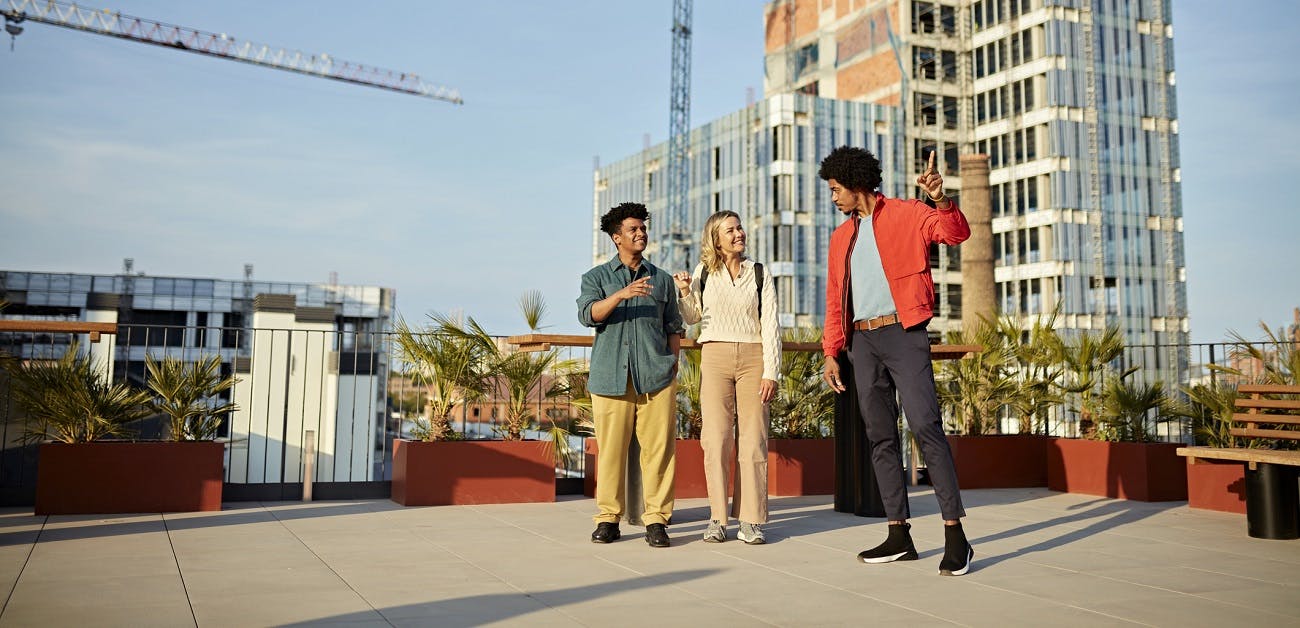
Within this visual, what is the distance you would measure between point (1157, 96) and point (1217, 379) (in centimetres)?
6121

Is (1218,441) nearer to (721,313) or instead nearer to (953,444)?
(953,444)

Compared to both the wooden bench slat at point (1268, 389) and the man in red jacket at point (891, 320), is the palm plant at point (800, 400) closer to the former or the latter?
the wooden bench slat at point (1268, 389)

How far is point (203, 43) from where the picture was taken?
105375 millimetres

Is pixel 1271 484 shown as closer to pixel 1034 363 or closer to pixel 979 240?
pixel 1034 363

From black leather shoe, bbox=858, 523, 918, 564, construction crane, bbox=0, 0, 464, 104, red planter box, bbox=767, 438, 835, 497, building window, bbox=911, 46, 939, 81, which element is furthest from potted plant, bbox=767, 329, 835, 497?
construction crane, bbox=0, 0, 464, 104

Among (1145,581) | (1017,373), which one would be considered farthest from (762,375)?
(1017,373)

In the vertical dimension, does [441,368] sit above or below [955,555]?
above

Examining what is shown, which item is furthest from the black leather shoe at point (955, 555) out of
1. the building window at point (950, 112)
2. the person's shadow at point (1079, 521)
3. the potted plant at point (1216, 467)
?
the building window at point (950, 112)

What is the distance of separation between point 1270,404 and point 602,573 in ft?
15.2

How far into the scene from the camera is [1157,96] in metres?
61.3

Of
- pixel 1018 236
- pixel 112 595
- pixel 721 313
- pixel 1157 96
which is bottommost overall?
pixel 112 595

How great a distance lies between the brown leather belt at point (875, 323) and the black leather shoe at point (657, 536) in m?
1.50

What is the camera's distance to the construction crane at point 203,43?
326 feet

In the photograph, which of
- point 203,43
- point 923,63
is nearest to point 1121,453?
point 923,63
